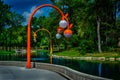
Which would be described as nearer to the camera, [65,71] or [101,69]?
[65,71]

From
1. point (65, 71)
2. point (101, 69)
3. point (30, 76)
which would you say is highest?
point (65, 71)

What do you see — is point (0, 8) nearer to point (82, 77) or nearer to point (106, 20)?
point (106, 20)

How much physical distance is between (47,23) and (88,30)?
31.6m

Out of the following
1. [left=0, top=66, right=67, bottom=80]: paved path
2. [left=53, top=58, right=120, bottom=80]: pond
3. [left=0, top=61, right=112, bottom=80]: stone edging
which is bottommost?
[left=53, top=58, right=120, bottom=80]: pond

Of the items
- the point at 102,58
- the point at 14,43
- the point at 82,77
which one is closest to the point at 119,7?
the point at 102,58

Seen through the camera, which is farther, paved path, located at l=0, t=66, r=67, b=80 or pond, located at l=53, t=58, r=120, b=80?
pond, located at l=53, t=58, r=120, b=80

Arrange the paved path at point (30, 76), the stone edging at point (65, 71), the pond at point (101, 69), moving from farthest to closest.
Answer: the pond at point (101, 69), the paved path at point (30, 76), the stone edging at point (65, 71)

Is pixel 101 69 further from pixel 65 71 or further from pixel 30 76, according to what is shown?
pixel 30 76

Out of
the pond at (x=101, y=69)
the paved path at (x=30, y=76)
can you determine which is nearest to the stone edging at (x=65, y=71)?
the paved path at (x=30, y=76)

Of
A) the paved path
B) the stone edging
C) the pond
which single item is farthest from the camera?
the pond

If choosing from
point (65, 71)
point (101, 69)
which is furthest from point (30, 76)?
point (101, 69)

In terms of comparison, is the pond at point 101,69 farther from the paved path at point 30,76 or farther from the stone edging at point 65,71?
the paved path at point 30,76

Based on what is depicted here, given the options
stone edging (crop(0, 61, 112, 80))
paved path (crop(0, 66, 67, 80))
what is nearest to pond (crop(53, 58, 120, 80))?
stone edging (crop(0, 61, 112, 80))

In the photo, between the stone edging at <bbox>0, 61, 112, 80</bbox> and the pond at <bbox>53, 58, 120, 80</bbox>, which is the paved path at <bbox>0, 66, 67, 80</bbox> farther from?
the pond at <bbox>53, 58, 120, 80</bbox>
